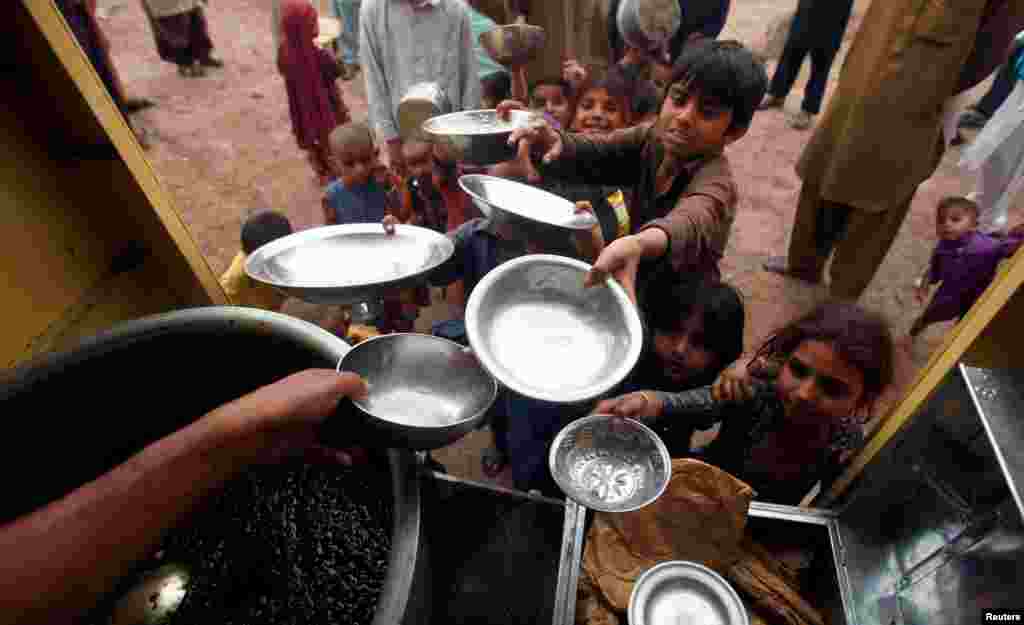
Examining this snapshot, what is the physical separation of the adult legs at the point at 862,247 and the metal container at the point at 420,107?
8.02ft

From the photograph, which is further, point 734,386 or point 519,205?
point 519,205

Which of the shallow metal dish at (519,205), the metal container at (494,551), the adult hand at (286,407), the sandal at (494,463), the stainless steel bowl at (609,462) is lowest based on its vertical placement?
the sandal at (494,463)

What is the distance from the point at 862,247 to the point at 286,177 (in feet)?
14.9

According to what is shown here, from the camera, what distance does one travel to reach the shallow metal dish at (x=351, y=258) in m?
1.43

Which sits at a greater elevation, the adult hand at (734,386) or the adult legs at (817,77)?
the adult hand at (734,386)

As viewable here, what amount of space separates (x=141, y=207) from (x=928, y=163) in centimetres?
344

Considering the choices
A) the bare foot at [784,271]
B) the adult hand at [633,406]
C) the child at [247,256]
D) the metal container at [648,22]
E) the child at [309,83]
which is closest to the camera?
the adult hand at [633,406]

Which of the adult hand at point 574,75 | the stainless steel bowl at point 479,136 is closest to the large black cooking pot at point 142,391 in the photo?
the stainless steel bowl at point 479,136

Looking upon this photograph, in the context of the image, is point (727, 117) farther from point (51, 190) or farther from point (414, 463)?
point (51, 190)

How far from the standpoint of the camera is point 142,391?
3.71 feet

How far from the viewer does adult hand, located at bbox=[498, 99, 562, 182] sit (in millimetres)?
1834

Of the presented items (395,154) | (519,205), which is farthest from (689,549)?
(395,154)

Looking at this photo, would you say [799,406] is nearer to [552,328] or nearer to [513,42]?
[552,328]

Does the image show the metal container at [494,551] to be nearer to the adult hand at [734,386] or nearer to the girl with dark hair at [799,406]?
the girl with dark hair at [799,406]
